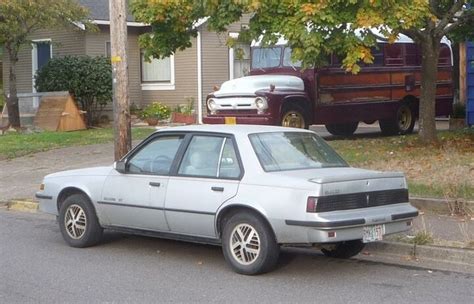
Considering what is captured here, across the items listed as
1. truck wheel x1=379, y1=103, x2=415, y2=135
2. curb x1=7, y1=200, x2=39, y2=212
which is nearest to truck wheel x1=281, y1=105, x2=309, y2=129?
truck wheel x1=379, y1=103, x2=415, y2=135

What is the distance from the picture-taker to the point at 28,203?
1247cm

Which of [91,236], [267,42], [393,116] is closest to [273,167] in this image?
[91,236]

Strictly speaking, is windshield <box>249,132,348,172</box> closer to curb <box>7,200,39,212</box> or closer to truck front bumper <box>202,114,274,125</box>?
curb <box>7,200,39,212</box>

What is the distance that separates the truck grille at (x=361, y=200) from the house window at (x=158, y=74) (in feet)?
58.8

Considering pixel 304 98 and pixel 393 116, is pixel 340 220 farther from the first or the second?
pixel 393 116

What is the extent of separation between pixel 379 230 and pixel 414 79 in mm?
12048

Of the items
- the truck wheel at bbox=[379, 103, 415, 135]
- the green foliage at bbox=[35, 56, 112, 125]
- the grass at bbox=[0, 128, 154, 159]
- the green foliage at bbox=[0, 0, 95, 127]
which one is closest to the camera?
the grass at bbox=[0, 128, 154, 159]

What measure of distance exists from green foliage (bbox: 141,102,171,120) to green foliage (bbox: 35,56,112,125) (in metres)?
1.46

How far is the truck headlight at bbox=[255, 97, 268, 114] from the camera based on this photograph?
1634 centimetres

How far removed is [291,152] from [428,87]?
7752mm

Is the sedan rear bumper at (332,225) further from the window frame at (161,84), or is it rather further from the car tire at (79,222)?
the window frame at (161,84)

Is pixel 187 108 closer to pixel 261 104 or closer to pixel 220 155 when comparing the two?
pixel 261 104

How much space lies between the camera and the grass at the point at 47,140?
723 inches

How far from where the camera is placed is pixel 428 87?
1523 centimetres
